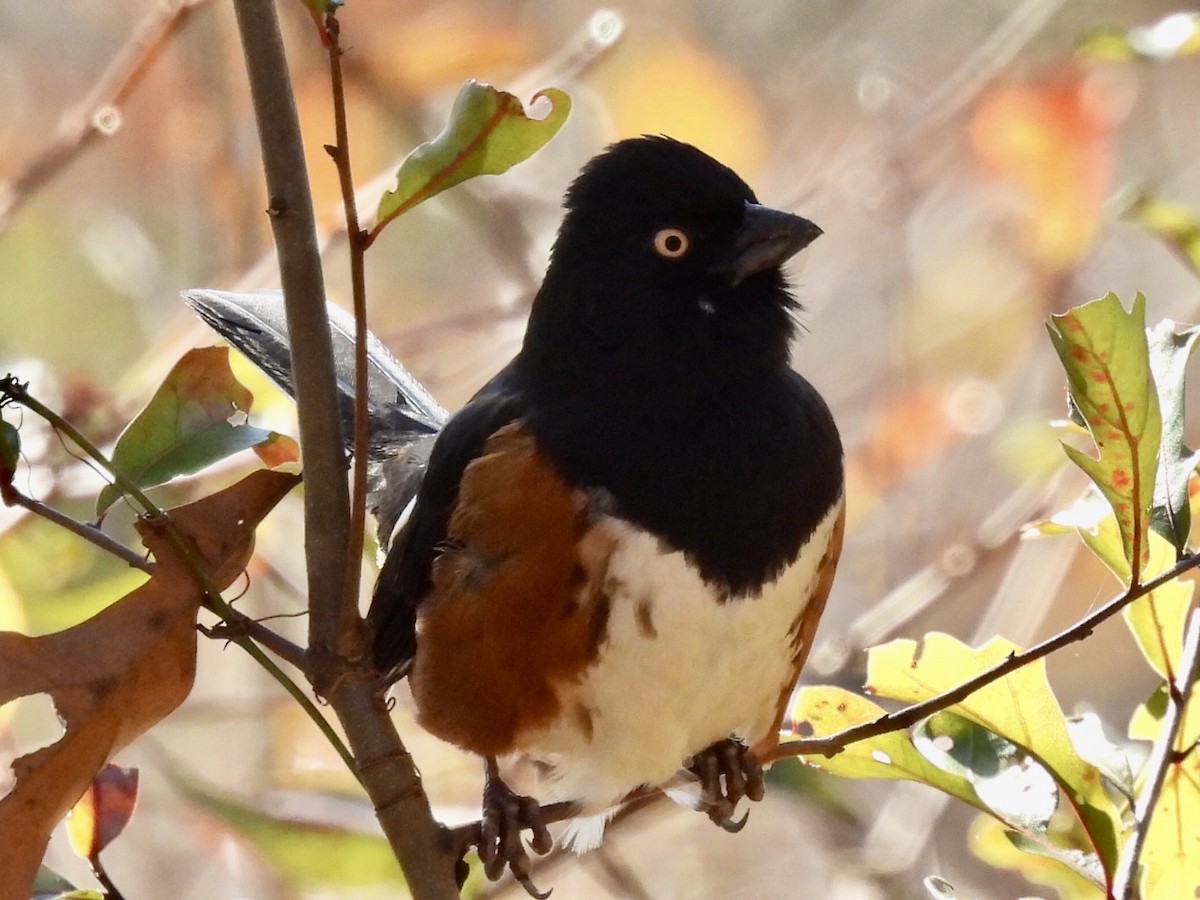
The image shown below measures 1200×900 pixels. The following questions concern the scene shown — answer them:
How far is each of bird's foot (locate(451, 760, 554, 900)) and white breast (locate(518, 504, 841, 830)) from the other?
0.07 meters

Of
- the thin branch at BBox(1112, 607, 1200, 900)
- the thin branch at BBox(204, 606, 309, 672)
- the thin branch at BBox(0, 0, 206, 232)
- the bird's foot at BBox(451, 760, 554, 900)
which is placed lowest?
the thin branch at BBox(1112, 607, 1200, 900)

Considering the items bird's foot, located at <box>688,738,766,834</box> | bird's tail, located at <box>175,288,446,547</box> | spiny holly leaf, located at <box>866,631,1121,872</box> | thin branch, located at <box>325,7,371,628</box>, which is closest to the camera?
thin branch, located at <box>325,7,371,628</box>

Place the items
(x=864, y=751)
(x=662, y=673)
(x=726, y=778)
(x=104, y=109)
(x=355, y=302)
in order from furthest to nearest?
1. (x=104, y=109)
2. (x=726, y=778)
3. (x=662, y=673)
4. (x=864, y=751)
5. (x=355, y=302)

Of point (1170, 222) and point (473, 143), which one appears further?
point (1170, 222)

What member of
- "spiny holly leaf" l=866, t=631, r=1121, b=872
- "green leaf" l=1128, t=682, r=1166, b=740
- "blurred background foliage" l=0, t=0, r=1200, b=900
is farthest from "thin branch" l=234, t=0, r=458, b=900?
"blurred background foliage" l=0, t=0, r=1200, b=900

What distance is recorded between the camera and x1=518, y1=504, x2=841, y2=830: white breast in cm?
159

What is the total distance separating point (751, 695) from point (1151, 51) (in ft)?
2.84

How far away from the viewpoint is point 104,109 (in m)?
2.10

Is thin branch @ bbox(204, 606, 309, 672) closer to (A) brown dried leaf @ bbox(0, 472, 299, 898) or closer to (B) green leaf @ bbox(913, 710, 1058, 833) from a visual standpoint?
(A) brown dried leaf @ bbox(0, 472, 299, 898)

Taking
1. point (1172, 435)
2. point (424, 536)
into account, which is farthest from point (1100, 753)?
point (424, 536)

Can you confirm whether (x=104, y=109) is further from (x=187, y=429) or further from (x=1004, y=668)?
(x=1004, y=668)

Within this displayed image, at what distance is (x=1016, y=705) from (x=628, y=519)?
1.46 ft

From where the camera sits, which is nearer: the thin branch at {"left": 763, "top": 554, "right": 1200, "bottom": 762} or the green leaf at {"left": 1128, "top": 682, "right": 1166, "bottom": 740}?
the thin branch at {"left": 763, "top": 554, "right": 1200, "bottom": 762}

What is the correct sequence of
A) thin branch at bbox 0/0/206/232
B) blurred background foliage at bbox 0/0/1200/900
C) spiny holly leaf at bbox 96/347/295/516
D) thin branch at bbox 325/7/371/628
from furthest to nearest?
1. blurred background foliage at bbox 0/0/1200/900
2. thin branch at bbox 0/0/206/232
3. spiny holly leaf at bbox 96/347/295/516
4. thin branch at bbox 325/7/371/628
